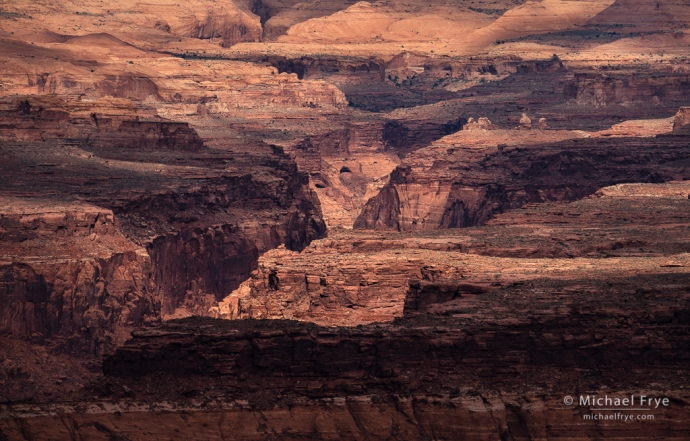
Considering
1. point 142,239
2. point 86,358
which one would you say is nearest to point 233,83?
point 142,239

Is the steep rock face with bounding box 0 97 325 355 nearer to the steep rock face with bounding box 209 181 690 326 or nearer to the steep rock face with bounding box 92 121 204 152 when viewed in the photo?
the steep rock face with bounding box 92 121 204 152

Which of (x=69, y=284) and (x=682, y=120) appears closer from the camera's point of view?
(x=69, y=284)

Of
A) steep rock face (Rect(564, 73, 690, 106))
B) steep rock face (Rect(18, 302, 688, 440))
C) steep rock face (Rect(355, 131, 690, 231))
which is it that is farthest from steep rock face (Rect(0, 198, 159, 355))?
steep rock face (Rect(564, 73, 690, 106))

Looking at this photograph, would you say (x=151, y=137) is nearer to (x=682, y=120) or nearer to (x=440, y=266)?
(x=682, y=120)

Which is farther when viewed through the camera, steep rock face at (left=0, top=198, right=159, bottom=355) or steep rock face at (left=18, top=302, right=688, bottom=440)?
steep rock face at (left=0, top=198, right=159, bottom=355)

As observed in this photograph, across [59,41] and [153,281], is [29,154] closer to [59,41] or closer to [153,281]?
[153,281]

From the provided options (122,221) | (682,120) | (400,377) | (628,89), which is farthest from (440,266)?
(628,89)
